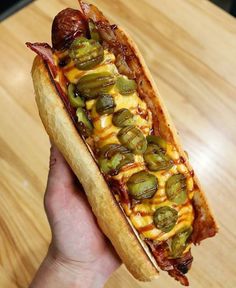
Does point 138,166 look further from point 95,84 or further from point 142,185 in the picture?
point 95,84

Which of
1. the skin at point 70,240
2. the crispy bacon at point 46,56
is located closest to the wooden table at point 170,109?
the skin at point 70,240

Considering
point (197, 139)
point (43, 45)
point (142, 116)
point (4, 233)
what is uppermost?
point (43, 45)

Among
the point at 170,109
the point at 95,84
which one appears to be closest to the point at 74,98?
the point at 95,84

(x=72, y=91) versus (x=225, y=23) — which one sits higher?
(x=72, y=91)

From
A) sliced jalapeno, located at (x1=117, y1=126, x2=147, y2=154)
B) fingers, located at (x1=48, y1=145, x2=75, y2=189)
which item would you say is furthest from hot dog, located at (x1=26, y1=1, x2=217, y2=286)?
fingers, located at (x1=48, y1=145, x2=75, y2=189)

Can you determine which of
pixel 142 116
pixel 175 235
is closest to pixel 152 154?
pixel 142 116

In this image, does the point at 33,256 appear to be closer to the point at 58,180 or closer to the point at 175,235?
the point at 58,180
